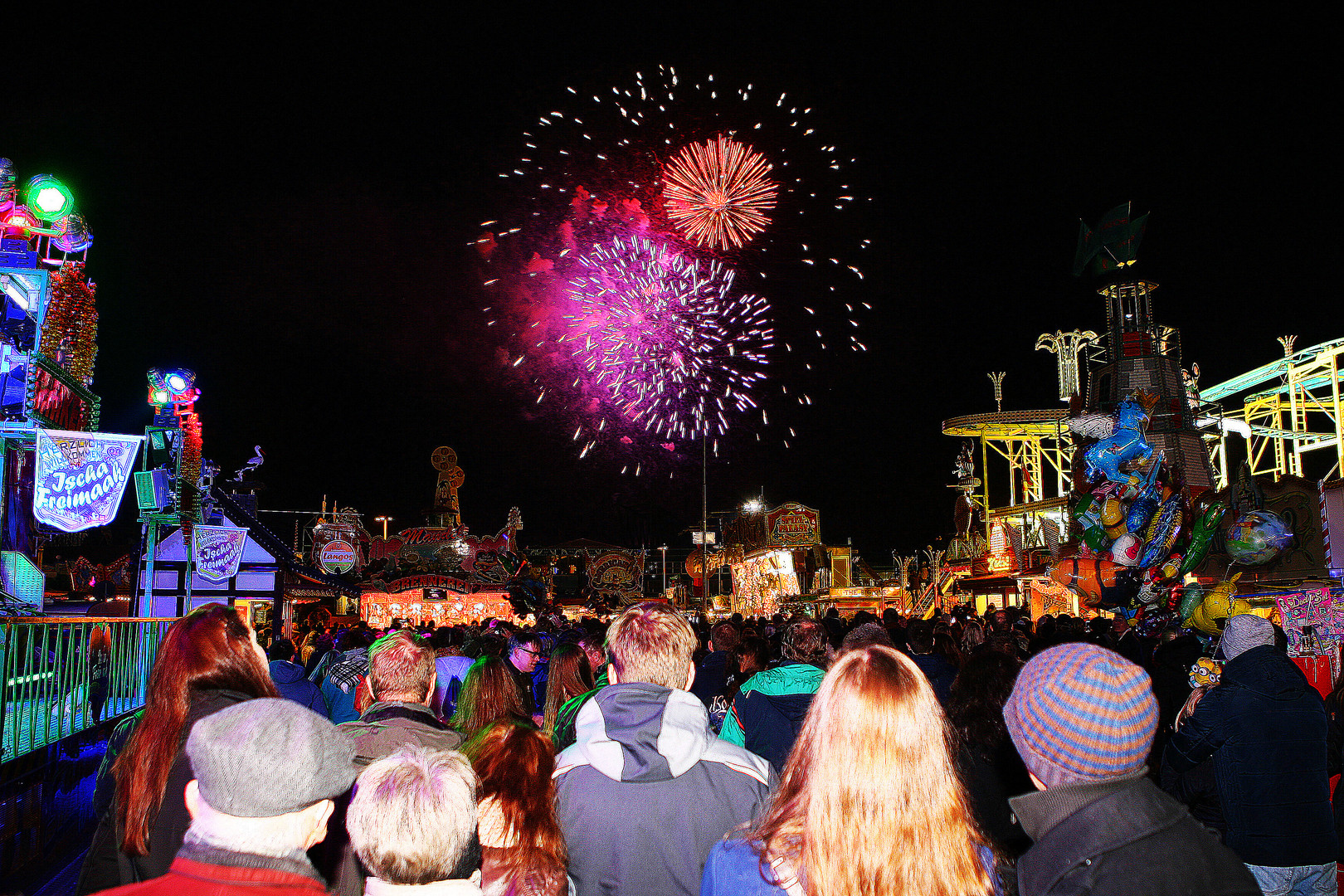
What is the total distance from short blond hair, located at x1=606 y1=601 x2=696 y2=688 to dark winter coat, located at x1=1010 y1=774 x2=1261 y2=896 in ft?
4.29

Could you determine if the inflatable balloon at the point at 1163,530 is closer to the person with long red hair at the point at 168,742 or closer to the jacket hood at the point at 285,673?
the jacket hood at the point at 285,673

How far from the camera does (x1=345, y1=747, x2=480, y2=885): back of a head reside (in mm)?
2191

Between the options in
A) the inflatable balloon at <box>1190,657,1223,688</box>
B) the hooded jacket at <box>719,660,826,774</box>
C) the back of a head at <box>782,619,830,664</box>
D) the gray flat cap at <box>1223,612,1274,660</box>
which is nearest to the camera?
the gray flat cap at <box>1223,612,1274,660</box>

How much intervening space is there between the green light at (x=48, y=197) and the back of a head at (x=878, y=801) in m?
13.7

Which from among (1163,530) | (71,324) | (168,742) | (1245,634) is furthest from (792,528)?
(168,742)

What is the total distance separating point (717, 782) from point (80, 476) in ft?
35.5

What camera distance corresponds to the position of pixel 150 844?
3039 millimetres

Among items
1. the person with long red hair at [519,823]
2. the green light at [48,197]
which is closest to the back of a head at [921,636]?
the person with long red hair at [519,823]

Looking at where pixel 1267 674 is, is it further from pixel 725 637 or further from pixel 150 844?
pixel 725 637

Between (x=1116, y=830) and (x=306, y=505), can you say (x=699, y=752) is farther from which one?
(x=306, y=505)

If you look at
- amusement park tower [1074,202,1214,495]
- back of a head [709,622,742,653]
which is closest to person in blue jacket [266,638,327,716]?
back of a head [709,622,742,653]

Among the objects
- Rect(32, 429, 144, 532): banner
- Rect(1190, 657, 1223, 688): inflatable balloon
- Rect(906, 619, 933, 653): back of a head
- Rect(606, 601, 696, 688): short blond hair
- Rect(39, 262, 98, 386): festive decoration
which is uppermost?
Rect(39, 262, 98, 386): festive decoration

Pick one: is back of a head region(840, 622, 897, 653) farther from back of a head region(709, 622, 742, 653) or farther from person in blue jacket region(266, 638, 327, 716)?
person in blue jacket region(266, 638, 327, 716)

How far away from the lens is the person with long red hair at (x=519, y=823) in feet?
9.52
